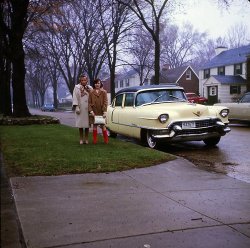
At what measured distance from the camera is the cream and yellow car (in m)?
9.53

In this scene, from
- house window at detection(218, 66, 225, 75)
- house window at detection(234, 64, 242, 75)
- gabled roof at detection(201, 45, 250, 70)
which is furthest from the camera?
house window at detection(218, 66, 225, 75)

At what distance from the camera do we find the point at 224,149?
9.98 metres

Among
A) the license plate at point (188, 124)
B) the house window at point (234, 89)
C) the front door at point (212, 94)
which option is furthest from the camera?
the house window at point (234, 89)


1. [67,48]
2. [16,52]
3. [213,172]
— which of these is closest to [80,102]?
[213,172]

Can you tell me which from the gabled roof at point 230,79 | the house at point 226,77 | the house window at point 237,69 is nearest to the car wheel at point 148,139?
the house at point 226,77

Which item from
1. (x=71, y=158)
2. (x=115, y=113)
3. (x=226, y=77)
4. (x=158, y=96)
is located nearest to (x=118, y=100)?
(x=115, y=113)

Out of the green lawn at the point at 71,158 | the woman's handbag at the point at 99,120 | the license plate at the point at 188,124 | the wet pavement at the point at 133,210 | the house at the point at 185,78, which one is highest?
the house at the point at 185,78

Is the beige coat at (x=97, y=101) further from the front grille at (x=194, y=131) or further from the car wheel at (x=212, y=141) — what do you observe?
the car wheel at (x=212, y=141)

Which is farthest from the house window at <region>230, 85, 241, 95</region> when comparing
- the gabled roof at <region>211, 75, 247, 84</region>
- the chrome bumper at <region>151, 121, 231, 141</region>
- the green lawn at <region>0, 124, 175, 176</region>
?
the green lawn at <region>0, 124, 175, 176</region>

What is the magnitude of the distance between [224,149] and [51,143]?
4.43m

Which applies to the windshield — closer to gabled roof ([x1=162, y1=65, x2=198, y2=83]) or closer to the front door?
the front door

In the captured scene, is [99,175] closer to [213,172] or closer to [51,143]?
[213,172]

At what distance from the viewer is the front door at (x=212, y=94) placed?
47666 mm

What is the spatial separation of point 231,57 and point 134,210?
50.1 m
